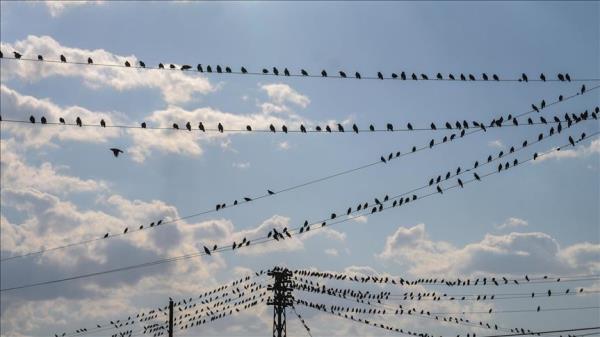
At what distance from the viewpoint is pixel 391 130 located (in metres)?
28.1

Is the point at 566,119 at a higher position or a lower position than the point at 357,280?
lower

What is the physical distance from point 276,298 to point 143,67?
26.0 metres

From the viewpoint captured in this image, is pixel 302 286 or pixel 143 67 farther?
pixel 302 286

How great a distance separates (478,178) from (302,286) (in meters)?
22.5

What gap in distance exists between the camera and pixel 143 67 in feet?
88.9

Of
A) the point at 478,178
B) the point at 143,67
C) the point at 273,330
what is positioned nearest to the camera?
the point at 143,67

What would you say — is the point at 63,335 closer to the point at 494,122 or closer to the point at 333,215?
the point at 333,215

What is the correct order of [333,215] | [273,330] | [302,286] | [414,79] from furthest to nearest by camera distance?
[302,286]
[273,330]
[333,215]
[414,79]

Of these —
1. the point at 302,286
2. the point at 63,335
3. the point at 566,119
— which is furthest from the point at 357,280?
the point at 566,119

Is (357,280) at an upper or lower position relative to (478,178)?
upper

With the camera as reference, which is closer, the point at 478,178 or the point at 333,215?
the point at 478,178

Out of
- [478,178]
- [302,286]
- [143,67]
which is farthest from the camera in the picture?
[302,286]

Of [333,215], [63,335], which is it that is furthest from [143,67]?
[63,335]

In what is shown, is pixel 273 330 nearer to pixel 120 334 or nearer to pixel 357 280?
pixel 357 280
